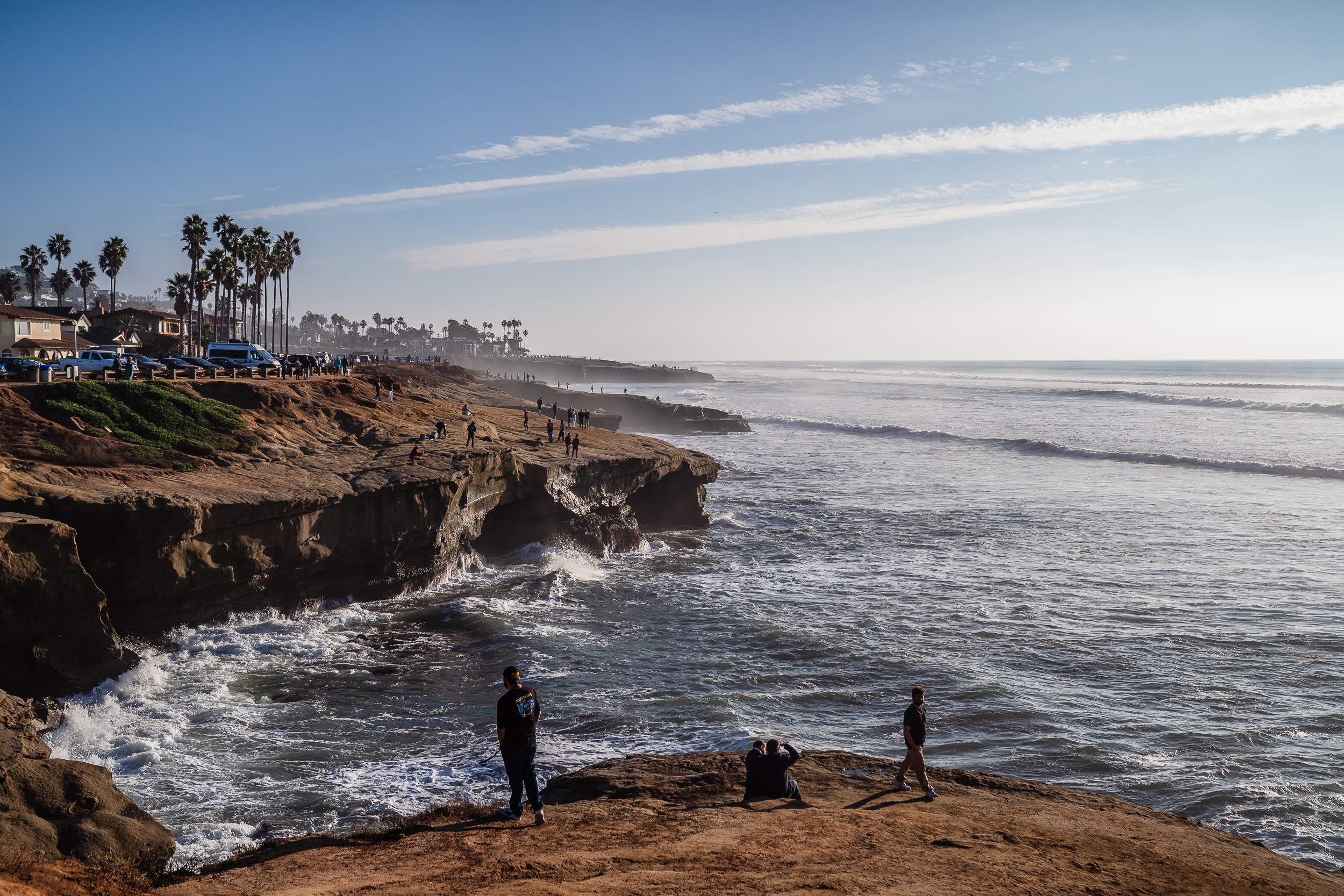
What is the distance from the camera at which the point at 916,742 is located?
12.2 metres

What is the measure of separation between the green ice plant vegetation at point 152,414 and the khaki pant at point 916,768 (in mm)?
22630

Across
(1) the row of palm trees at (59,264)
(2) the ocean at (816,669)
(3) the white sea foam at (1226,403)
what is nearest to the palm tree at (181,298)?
(1) the row of palm trees at (59,264)

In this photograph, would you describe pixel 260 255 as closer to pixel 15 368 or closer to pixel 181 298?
pixel 181 298

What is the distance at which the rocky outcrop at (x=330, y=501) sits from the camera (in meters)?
18.6

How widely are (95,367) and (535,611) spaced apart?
2529 cm

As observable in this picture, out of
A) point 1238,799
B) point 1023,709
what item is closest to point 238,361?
point 1023,709

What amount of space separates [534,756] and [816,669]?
892 cm

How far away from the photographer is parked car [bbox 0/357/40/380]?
2764cm

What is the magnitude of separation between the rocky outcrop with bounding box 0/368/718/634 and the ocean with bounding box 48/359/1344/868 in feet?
3.83

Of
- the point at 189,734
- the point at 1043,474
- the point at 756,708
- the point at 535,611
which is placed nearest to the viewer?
the point at 189,734

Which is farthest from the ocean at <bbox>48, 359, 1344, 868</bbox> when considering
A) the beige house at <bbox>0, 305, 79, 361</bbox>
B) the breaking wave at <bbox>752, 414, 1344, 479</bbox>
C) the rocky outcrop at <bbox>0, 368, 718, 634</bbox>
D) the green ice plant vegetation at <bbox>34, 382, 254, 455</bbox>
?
the beige house at <bbox>0, 305, 79, 361</bbox>

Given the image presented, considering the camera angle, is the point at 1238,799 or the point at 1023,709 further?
the point at 1023,709

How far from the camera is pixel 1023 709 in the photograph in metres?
16.7

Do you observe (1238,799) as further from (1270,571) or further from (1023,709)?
(1270,571)
